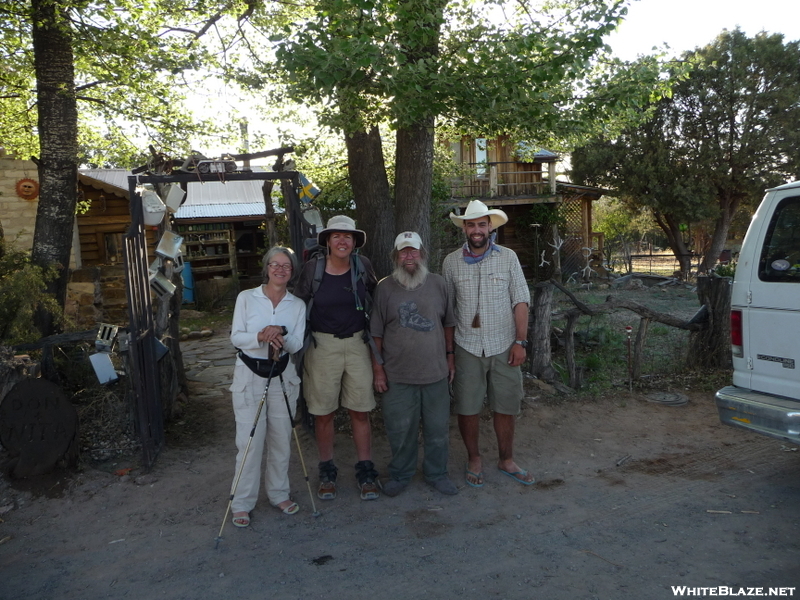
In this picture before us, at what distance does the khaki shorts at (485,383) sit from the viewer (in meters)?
4.62

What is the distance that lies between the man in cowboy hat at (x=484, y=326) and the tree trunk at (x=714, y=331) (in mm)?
3319

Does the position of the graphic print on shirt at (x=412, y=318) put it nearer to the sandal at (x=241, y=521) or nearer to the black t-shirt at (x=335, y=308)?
the black t-shirt at (x=335, y=308)

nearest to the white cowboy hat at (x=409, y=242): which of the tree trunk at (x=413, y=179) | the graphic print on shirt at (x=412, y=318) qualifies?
the graphic print on shirt at (x=412, y=318)

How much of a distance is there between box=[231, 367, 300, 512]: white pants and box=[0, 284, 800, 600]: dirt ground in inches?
6.8

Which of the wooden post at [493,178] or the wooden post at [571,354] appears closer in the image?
the wooden post at [571,354]

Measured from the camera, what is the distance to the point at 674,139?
74.2 ft

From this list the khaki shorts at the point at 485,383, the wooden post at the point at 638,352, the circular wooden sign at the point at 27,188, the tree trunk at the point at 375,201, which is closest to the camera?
the khaki shorts at the point at 485,383

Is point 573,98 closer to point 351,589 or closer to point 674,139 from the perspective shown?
point 351,589

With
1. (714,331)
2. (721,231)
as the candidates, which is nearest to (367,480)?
(714,331)

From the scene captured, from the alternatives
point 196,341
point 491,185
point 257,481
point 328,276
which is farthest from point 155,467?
point 491,185

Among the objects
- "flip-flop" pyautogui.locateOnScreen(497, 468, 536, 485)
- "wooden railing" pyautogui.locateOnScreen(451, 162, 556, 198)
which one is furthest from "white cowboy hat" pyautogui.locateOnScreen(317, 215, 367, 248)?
"wooden railing" pyautogui.locateOnScreen(451, 162, 556, 198)

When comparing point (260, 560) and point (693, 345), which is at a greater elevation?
point (693, 345)

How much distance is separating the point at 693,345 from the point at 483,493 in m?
3.71

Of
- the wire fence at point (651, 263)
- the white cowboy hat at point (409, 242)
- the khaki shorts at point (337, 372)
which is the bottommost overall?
the wire fence at point (651, 263)
